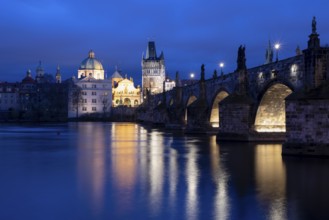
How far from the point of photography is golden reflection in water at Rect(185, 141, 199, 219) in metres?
11.4

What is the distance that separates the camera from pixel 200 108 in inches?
1884

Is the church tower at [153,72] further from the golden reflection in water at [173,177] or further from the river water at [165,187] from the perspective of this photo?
the river water at [165,187]

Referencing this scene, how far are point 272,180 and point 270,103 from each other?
60.8ft

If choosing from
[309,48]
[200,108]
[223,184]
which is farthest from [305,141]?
[200,108]

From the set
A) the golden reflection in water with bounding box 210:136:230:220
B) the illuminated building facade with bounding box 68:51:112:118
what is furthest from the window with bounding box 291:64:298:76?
the illuminated building facade with bounding box 68:51:112:118

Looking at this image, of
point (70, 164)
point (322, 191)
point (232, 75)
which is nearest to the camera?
point (322, 191)

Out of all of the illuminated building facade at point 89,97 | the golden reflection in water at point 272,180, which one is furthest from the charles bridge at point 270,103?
the illuminated building facade at point 89,97

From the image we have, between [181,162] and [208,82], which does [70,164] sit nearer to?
[181,162]

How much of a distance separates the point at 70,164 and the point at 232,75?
21102mm

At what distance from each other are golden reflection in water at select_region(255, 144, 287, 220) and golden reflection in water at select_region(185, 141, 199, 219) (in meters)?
1.87

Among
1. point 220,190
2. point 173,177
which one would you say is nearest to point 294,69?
point 173,177

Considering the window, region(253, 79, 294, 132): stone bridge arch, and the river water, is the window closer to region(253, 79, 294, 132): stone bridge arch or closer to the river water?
region(253, 79, 294, 132): stone bridge arch

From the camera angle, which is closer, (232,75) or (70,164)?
(70,164)

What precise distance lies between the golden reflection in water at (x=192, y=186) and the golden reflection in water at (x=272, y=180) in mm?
1872
